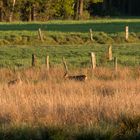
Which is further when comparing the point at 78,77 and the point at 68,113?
the point at 78,77

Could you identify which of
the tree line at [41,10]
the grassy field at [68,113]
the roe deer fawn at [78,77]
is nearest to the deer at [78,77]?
the roe deer fawn at [78,77]

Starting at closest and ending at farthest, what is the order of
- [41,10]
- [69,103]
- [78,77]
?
[69,103]
[78,77]
[41,10]

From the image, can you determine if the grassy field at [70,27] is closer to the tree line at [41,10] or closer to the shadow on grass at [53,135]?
the tree line at [41,10]

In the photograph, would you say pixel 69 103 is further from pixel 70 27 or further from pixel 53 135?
pixel 70 27

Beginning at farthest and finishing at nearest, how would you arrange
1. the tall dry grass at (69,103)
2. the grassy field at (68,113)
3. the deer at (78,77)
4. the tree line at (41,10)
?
the tree line at (41,10)
the deer at (78,77)
the tall dry grass at (69,103)
the grassy field at (68,113)

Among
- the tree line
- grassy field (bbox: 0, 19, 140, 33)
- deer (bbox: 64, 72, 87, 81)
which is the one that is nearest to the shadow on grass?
deer (bbox: 64, 72, 87, 81)

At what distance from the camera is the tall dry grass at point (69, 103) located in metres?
11.2

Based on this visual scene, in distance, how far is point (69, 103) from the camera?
12625 millimetres

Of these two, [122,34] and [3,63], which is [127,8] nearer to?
[122,34]

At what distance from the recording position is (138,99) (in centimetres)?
1284

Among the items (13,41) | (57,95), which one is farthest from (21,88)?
(13,41)

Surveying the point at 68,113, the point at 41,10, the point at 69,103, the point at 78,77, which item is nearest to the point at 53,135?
the point at 68,113

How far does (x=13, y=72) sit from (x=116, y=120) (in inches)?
438

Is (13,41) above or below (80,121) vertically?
below
